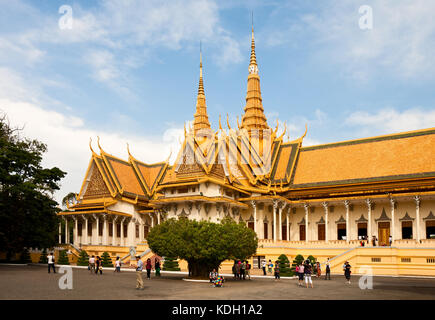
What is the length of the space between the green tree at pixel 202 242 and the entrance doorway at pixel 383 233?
16831 mm

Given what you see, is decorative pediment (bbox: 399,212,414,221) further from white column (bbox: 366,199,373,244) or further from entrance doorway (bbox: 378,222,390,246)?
white column (bbox: 366,199,373,244)

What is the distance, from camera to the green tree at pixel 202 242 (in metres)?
23.1

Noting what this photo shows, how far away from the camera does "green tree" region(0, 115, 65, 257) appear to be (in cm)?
3653

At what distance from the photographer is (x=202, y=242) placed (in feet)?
75.6

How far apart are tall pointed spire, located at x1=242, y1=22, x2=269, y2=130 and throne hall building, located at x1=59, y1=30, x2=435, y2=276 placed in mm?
2052

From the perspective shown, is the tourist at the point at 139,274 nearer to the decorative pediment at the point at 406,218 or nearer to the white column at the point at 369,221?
the white column at the point at 369,221

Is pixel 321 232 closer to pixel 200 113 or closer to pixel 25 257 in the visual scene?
pixel 25 257

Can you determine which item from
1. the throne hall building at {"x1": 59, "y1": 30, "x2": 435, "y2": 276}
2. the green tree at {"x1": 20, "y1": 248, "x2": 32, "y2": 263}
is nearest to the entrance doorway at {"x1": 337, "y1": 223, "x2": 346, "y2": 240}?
the throne hall building at {"x1": 59, "y1": 30, "x2": 435, "y2": 276}

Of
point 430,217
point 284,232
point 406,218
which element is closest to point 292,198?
point 284,232

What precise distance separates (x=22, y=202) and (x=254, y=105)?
25478mm

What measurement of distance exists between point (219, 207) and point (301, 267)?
58.8 ft
